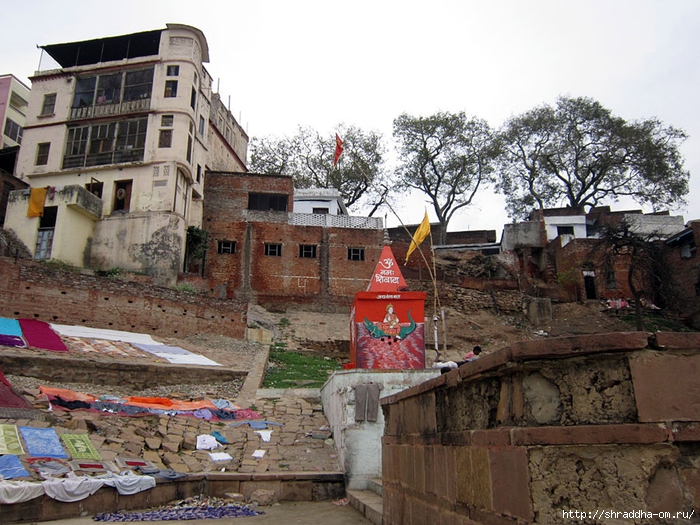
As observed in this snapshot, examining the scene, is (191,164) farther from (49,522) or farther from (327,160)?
(49,522)

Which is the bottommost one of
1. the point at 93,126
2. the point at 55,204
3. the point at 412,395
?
the point at 412,395

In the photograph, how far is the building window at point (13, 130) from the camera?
34500 millimetres

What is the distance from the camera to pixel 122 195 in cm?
2625

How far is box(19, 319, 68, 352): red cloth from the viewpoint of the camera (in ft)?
45.1

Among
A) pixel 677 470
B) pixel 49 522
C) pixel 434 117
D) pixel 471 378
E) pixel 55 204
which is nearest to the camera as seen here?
pixel 677 470

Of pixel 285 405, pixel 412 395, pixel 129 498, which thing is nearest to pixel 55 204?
pixel 285 405

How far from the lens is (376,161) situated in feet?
124

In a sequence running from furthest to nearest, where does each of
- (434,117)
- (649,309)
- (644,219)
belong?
(434,117) → (644,219) → (649,309)

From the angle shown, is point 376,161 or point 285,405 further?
point 376,161

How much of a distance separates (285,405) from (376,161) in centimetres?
2760

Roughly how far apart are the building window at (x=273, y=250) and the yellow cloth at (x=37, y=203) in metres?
10.4

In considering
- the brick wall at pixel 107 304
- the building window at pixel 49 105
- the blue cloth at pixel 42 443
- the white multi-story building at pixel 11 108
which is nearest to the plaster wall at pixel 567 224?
Result: the brick wall at pixel 107 304

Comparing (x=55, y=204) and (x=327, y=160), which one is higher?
(x=327, y=160)

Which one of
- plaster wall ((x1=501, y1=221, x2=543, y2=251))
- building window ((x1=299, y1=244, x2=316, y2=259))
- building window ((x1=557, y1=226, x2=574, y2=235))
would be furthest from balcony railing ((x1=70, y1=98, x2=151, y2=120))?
building window ((x1=557, y1=226, x2=574, y2=235))
